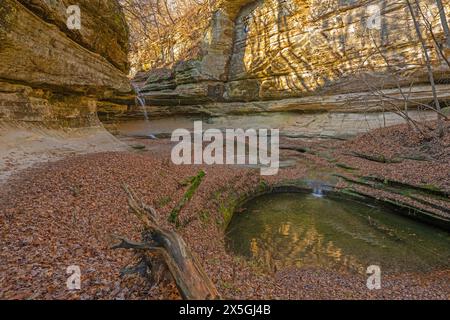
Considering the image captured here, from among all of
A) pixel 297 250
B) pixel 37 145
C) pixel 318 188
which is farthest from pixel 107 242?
pixel 318 188

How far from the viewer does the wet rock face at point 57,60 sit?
825 cm

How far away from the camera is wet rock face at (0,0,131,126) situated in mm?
8250

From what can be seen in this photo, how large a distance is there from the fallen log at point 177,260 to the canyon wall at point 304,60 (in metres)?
13.2

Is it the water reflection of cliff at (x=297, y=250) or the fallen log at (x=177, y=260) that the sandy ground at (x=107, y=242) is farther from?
the water reflection of cliff at (x=297, y=250)

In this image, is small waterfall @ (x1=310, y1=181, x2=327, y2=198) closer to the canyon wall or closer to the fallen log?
the canyon wall

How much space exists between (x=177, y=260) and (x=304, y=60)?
19.1m

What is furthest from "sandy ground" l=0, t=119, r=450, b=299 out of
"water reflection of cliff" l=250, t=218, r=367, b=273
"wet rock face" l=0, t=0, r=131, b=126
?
"wet rock face" l=0, t=0, r=131, b=126

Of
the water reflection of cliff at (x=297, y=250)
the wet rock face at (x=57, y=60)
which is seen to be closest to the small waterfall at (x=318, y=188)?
the water reflection of cliff at (x=297, y=250)

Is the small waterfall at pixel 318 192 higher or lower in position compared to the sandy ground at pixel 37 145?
lower

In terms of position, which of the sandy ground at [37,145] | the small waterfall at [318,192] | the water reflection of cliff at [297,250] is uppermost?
the sandy ground at [37,145]

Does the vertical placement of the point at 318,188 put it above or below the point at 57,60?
below

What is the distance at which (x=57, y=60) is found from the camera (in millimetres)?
9961

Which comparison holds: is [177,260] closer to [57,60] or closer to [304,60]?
[57,60]

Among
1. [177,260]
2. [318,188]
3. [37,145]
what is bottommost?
[318,188]
